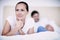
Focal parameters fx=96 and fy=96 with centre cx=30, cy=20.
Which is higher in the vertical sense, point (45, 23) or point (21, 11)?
point (21, 11)

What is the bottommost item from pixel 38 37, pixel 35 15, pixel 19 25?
pixel 38 37

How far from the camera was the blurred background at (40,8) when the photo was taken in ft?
3.58

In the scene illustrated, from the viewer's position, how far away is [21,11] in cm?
109

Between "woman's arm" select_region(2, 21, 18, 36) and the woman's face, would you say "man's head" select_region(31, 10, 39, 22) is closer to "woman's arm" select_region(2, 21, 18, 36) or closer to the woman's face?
the woman's face

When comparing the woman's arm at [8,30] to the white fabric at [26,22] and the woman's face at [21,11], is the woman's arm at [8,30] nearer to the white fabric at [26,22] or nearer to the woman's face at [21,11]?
the white fabric at [26,22]

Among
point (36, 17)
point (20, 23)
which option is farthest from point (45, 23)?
point (20, 23)

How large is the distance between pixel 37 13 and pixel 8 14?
333 millimetres

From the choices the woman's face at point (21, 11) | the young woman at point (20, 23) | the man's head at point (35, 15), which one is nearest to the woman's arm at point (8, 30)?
the young woman at point (20, 23)

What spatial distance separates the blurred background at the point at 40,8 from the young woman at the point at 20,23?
5 cm

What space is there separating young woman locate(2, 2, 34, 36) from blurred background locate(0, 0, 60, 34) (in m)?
0.05

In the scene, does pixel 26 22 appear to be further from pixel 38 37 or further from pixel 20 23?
pixel 38 37

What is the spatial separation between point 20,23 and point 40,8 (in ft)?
0.95

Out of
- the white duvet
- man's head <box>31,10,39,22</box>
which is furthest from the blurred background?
the white duvet

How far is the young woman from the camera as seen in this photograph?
1.07 meters
